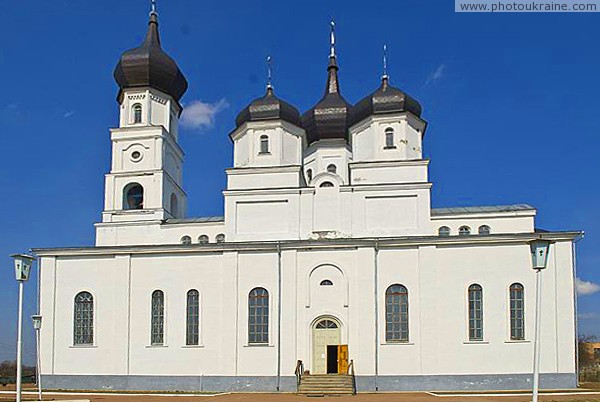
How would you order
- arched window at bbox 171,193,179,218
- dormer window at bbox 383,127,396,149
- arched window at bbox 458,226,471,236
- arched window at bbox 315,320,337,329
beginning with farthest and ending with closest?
arched window at bbox 171,193,179,218
dormer window at bbox 383,127,396,149
arched window at bbox 458,226,471,236
arched window at bbox 315,320,337,329

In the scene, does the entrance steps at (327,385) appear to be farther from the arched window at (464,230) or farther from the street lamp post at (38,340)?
the street lamp post at (38,340)

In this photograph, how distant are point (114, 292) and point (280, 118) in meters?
11.4

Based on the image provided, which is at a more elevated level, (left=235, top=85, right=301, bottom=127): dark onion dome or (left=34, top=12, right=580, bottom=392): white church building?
(left=235, top=85, right=301, bottom=127): dark onion dome

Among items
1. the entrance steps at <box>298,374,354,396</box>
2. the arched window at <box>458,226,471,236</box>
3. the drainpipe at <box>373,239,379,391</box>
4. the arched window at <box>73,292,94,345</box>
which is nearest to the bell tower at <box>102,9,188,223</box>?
the arched window at <box>73,292,94,345</box>

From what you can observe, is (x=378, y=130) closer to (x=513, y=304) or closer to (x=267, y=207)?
(x=267, y=207)

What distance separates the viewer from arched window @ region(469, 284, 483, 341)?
94.6 feet

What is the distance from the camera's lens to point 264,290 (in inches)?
1195

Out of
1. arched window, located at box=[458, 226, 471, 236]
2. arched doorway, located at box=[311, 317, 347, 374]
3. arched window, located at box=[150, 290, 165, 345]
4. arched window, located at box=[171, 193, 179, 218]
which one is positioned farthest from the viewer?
arched window, located at box=[171, 193, 179, 218]

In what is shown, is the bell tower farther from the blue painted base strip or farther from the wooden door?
the wooden door

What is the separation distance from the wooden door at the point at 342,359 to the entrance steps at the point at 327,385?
604 mm

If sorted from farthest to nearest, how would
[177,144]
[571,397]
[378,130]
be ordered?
[177,144], [378,130], [571,397]

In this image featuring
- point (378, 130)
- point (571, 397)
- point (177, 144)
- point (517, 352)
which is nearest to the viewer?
point (571, 397)

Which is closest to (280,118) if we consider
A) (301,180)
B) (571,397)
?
(301,180)

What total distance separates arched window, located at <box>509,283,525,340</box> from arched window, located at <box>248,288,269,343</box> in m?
10.5
